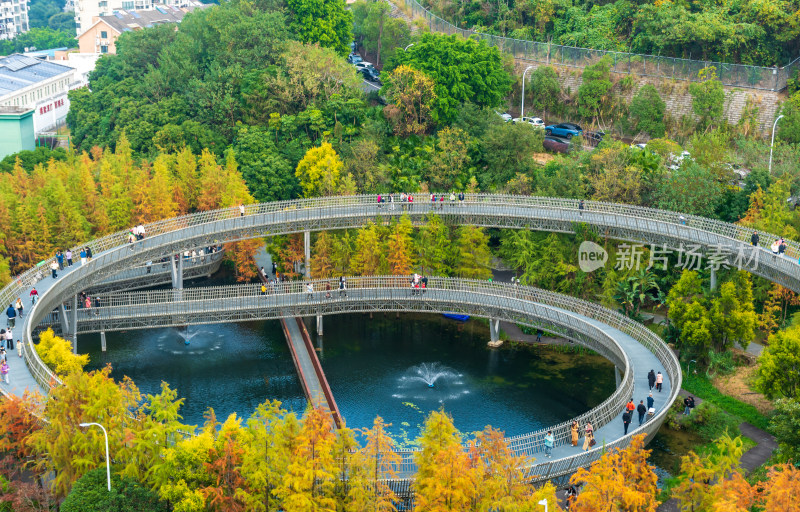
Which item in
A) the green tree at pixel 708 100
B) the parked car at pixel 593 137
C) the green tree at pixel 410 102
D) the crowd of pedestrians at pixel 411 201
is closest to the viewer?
the crowd of pedestrians at pixel 411 201

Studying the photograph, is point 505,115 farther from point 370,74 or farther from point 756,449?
point 756,449

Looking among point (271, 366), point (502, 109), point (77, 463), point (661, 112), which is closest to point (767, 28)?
point (661, 112)

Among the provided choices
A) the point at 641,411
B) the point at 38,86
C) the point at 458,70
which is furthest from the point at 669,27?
the point at 38,86

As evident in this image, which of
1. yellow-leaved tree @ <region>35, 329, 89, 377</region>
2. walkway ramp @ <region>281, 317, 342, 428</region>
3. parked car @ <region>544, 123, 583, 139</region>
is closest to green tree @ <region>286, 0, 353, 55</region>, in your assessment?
parked car @ <region>544, 123, 583, 139</region>

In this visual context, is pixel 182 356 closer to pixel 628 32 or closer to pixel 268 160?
pixel 268 160

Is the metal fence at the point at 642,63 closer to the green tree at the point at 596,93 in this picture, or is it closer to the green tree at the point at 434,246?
the green tree at the point at 596,93

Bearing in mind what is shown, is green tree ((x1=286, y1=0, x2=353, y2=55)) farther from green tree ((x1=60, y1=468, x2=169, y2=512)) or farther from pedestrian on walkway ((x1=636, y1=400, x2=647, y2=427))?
green tree ((x1=60, y1=468, x2=169, y2=512))

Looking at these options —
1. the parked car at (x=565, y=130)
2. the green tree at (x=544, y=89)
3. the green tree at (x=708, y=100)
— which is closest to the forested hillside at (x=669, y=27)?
the green tree at (x=708, y=100)
